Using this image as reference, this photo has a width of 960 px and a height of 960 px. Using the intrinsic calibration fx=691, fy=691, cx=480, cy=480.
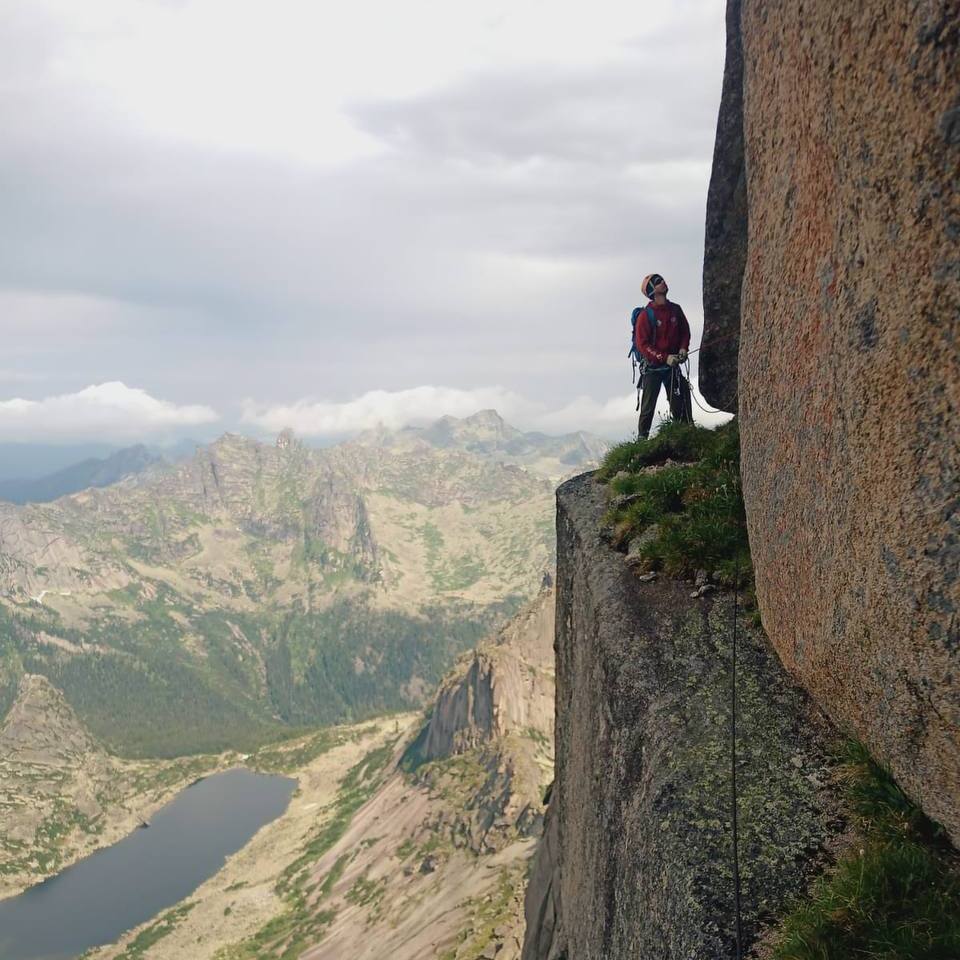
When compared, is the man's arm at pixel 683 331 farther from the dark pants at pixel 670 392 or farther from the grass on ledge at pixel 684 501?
the grass on ledge at pixel 684 501

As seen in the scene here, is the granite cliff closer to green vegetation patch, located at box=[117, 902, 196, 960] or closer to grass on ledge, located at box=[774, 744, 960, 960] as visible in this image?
grass on ledge, located at box=[774, 744, 960, 960]

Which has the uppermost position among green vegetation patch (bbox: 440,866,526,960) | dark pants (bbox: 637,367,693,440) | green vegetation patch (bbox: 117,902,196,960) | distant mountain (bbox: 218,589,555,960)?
dark pants (bbox: 637,367,693,440)

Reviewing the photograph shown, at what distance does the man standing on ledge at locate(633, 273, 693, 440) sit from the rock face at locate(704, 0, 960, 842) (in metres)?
9.69

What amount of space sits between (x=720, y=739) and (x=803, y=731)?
44.5 inches

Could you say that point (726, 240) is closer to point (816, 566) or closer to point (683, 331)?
point (683, 331)

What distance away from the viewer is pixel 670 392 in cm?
2112

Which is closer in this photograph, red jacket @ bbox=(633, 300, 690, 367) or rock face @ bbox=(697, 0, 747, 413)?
rock face @ bbox=(697, 0, 747, 413)

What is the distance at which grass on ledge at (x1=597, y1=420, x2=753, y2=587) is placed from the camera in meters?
13.6

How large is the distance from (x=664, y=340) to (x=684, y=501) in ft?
24.9

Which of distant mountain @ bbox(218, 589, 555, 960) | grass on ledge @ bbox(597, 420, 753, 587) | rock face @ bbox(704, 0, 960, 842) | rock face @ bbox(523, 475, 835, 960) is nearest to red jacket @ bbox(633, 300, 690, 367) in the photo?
grass on ledge @ bbox(597, 420, 753, 587)

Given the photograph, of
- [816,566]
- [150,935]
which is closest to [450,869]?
[150,935]

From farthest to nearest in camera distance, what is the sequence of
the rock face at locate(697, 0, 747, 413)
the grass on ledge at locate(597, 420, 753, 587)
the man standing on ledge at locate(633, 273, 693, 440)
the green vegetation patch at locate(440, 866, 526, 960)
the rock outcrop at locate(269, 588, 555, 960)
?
the rock outcrop at locate(269, 588, 555, 960)
the green vegetation patch at locate(440, 866, 526, 960)
the man standing on ledge at locate(633, 273, 693, 440)
the rock face at locate(697, 0, 747, 413)
the grass on ledge at locate(597, 420, 753, 587)

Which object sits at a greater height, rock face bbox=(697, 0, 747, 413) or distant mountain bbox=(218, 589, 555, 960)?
rock face bbox=(697, 0, 747, 413)

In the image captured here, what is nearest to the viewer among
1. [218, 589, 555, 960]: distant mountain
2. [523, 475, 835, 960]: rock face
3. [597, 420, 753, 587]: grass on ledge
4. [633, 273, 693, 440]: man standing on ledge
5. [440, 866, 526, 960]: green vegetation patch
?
[523, 475, 835, 960]: rock face
